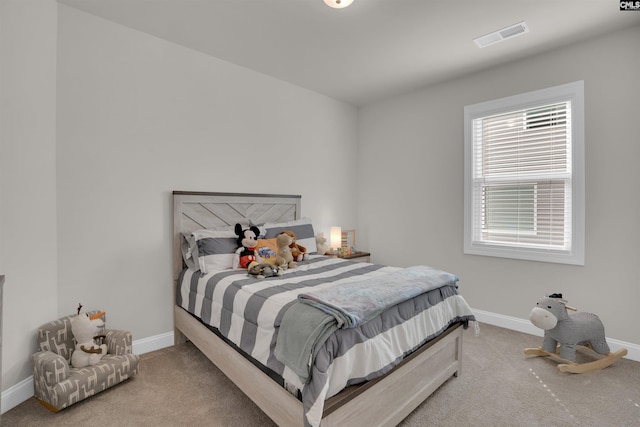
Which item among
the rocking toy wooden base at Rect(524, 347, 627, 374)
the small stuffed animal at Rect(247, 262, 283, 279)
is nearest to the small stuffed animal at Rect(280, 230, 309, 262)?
the small stuffed animal at Rect(247, 262, 283, 279)

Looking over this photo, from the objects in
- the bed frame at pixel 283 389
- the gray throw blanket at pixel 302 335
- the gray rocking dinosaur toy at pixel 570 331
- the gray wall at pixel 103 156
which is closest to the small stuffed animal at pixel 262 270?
the bed frame at pixel 283 389

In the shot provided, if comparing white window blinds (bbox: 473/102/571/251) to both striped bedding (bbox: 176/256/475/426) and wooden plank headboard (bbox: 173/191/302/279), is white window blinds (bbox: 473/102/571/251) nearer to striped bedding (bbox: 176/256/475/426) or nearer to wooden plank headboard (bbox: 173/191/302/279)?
striped bedding (bbox: 176/256/475/426)

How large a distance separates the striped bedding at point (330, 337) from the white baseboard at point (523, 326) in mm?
1324

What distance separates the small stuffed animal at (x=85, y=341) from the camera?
2102 millimetres

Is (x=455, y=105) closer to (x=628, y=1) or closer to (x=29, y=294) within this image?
(x=628, y=1)

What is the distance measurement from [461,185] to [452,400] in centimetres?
233

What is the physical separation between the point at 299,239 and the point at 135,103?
6.32ft

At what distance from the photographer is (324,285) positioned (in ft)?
7.02

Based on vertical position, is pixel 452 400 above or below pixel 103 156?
below

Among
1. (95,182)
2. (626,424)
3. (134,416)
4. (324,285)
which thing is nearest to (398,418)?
(324,285)

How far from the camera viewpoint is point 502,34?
2.63 meters

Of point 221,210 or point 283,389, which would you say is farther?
point 221,210

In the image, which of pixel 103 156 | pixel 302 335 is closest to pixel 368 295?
pixel 302 335

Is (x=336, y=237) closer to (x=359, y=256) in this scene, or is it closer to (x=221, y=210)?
(x=359, y=256)
